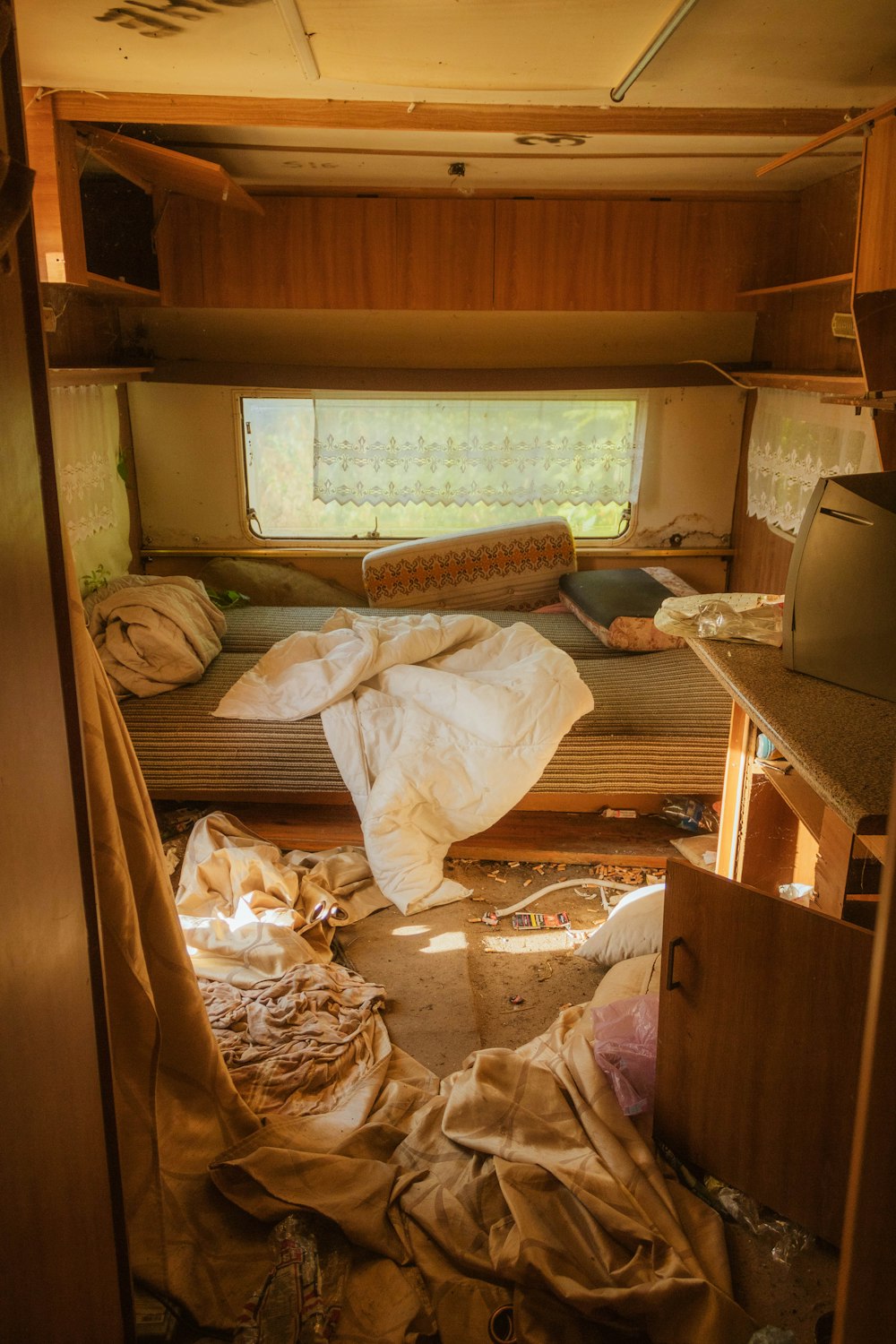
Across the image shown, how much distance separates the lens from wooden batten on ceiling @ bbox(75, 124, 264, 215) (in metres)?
3.00

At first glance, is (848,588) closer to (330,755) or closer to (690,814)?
(690,814)

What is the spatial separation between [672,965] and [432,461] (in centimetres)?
347

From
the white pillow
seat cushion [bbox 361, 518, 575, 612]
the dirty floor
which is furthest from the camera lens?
seat cushion [bbox 361, 518, 575, 612]

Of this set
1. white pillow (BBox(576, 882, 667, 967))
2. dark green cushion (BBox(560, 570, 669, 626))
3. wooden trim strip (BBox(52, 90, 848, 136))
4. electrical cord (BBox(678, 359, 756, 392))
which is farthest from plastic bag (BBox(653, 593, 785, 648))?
electrical cord (BBox(678, 359, 756, 392))

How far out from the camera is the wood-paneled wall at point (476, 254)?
432 centimetres

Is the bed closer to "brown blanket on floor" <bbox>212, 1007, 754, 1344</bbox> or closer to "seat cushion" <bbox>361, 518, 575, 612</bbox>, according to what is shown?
"brown blanket on floor" <bbox>212, 1007, 754, 1344</bbox>

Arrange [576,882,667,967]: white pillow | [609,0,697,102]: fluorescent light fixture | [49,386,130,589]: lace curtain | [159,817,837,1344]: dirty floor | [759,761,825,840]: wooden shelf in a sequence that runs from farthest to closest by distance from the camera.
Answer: [49,386,130,589]: lace curtain, [576,882,667,967]: white pillow, [159,817,837,1344]: dirty floor, [759,761,825,840]: wooden shelf, [609,0,697,102]: fluorescent light fixture

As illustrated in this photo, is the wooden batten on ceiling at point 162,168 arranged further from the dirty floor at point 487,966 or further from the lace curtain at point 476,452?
the dirty floor at point 487,966

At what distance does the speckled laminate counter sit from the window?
117 inches

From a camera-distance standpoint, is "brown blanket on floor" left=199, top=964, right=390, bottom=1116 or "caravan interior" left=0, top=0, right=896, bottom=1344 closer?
"caravan interior" left=0, top=0, right=896, bottom=1344

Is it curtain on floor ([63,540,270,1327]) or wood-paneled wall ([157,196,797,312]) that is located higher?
wood-paneled wall ([157,196,797,312])

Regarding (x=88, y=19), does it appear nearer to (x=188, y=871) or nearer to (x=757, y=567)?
(x=188, y=871)

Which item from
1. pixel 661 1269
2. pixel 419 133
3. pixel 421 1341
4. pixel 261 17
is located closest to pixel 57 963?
pixel 421 1341

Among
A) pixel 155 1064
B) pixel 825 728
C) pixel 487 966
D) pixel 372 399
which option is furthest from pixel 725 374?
pixel 155 1064
